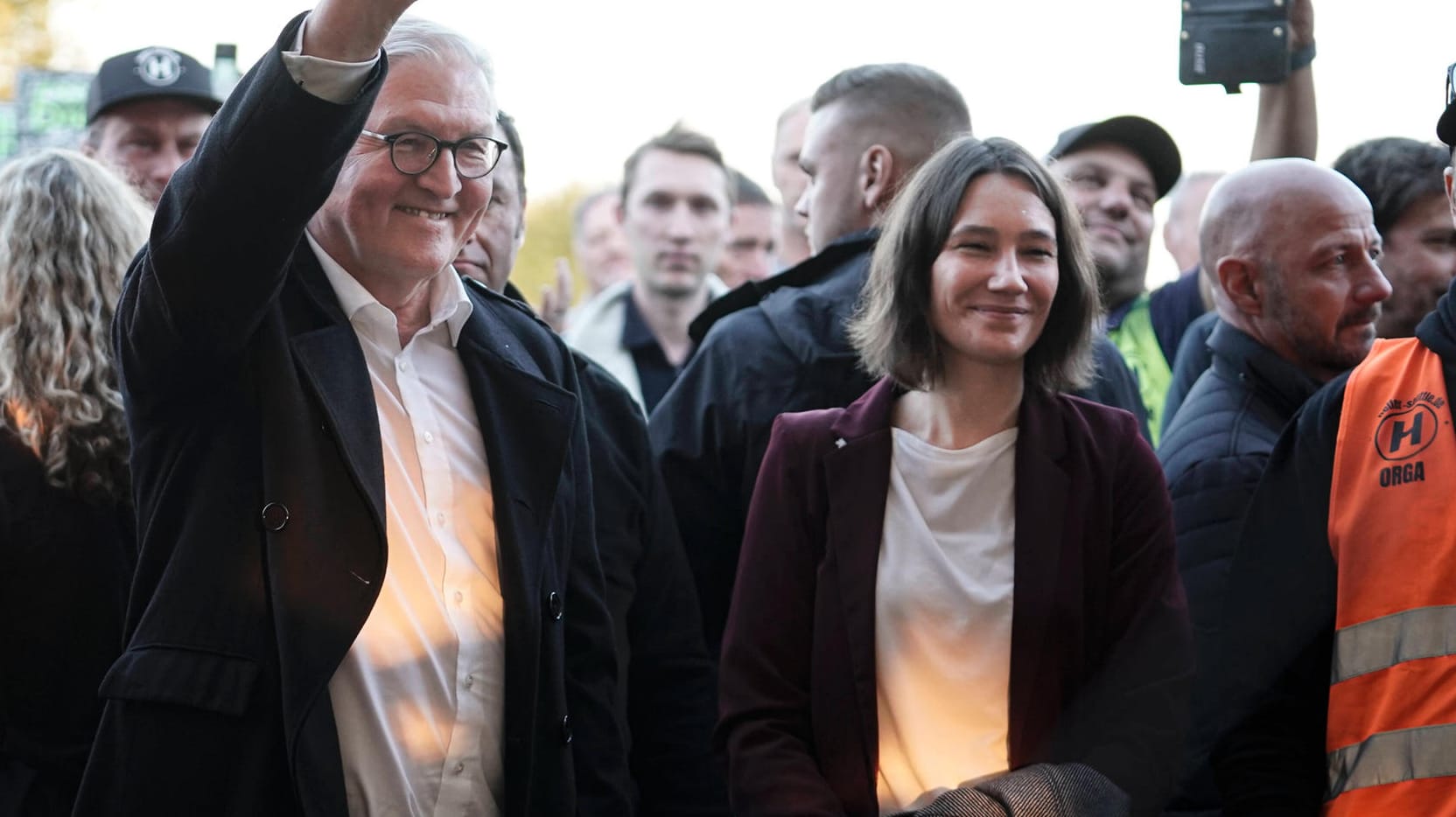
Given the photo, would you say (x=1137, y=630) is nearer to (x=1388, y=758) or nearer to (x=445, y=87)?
(x=1388, y=758)

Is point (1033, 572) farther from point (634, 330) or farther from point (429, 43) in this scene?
point (634, 330)

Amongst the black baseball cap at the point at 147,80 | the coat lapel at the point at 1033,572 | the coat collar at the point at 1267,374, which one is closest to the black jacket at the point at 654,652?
the coat lapel at the point at 1033,572

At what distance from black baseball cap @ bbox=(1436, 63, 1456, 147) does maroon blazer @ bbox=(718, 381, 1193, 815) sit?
801 millimetres

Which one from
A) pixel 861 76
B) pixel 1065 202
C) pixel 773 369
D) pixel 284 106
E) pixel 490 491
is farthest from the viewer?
pixel 861 76

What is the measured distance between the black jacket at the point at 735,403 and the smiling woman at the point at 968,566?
44cm

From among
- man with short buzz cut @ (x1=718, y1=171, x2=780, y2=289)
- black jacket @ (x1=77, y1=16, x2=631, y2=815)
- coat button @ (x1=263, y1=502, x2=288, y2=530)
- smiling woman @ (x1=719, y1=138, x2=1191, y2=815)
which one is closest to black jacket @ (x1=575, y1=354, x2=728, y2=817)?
smiling woman @ (x1=719, y1=138, x2=1191, y2=815)

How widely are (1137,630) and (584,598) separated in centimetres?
104

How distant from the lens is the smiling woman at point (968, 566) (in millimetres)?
3084

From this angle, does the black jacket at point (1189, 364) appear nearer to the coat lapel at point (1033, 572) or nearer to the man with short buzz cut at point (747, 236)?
the coat lapel at point (1033, 572)

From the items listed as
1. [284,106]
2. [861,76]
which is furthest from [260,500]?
[861,76]

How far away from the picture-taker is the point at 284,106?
96.7 inches

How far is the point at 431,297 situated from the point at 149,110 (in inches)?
103

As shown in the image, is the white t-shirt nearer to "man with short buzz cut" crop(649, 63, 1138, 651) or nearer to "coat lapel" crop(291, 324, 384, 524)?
"man with short buzz cut" crop(649, 63, 1138, 651)

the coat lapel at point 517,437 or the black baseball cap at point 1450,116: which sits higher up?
the black baseball cap at point 1450,116
